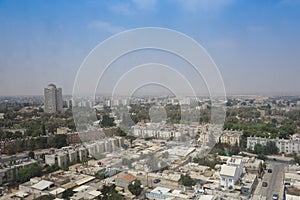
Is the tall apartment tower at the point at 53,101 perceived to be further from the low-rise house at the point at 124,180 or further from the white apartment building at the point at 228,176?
the white apartment building at the point at 228,176

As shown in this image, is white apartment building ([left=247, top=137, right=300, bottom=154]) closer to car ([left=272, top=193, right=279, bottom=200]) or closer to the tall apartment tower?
car ([left=272, top=193, right=279, bottom=200])

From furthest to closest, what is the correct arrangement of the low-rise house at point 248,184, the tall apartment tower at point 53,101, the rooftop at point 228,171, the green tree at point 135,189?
1. the tall apartment tower at point 53,101
2. the rooftop at point 228,171
3. the low-rise house at point 248,184
4. the green tree at point 135,189

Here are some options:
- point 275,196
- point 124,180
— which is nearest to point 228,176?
point 275,196

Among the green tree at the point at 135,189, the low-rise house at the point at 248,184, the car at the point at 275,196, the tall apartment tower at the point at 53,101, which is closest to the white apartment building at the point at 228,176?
the low-rise house at the point at 248,184

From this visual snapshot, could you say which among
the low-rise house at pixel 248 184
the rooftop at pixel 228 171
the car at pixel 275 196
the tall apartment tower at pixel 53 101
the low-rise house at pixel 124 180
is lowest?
the car at pixel 275 196

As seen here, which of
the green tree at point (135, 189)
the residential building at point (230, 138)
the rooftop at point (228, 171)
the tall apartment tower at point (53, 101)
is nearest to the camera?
the green tree at point (135, 189)

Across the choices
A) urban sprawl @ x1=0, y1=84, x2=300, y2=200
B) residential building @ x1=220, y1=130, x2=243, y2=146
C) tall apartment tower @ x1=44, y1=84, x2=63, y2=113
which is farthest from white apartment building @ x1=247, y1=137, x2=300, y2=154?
tall apartment tower @ x1=44, y1=84, x2=63, y2=113

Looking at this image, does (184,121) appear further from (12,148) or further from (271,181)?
(12,148)

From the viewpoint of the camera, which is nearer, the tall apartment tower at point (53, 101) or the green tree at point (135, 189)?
the green tree at point (135, 189)
